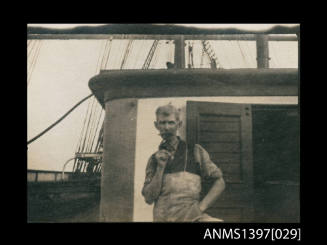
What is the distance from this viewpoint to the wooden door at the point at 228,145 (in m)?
3.74

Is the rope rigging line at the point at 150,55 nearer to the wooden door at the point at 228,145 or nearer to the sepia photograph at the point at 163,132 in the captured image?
the sepia photograph at the point at 163,132

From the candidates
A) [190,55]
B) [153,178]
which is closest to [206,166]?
[153,178]

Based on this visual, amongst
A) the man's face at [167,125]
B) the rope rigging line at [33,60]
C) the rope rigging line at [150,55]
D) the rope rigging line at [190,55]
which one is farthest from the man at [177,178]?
the rope rigging line at [33,60]

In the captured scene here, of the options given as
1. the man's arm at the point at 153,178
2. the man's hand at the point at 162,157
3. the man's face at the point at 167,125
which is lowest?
the man's arm at the point at 153,178

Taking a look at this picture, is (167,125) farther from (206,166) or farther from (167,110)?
(206,166)

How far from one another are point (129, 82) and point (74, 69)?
2.27ft

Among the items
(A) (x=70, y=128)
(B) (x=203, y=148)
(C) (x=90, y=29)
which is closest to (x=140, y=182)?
(B) (x=203, y=148)

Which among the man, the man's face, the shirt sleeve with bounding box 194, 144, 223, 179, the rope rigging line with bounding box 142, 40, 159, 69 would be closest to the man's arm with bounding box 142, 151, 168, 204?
the man

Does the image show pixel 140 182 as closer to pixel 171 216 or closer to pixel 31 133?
pixel 171 216

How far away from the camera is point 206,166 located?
378cm

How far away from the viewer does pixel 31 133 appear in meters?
3.87

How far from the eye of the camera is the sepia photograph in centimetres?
374
